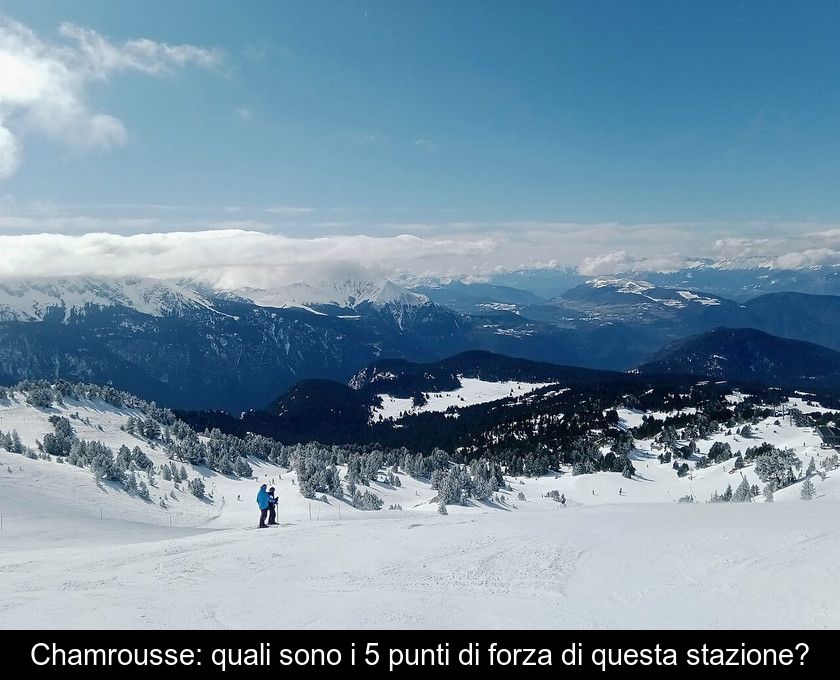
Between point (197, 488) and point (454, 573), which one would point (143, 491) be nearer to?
point (197, 488)

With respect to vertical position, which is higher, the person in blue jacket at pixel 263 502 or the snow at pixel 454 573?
the snow at pixel 454 573

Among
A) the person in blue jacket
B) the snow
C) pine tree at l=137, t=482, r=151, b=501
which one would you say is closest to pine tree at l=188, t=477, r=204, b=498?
pine tree at l=137, t=482, r=151, b=501

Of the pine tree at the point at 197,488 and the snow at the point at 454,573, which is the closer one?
the snow at the point at 454,573

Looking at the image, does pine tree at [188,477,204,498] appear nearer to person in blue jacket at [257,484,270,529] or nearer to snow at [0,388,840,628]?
snow at [0,388,840,628]

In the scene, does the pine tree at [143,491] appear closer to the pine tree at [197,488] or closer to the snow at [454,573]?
the pine tree at [197,488]

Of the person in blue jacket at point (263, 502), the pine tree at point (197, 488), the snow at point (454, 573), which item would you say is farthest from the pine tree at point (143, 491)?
the person in blue jacket at point (263, 502)

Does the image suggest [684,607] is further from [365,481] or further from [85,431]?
[85,431]
